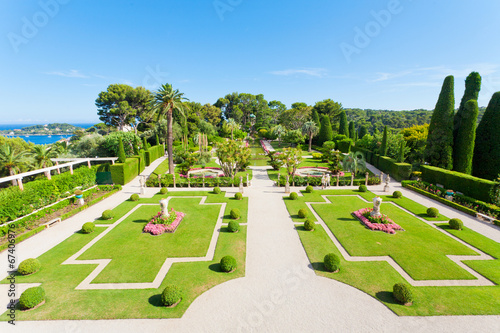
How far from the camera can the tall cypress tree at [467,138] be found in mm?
25141

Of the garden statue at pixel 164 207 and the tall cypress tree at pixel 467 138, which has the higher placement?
the tall cypress tree at pixel 467 138

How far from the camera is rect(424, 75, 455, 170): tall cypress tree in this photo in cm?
2716

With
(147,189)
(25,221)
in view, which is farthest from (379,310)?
(147,189)

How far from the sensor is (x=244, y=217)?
19.1 m

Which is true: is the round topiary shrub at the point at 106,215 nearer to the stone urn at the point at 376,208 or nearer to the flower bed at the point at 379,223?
the flower bed at the point at 379,223

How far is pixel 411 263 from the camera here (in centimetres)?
1252

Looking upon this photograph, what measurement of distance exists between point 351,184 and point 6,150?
38.9m

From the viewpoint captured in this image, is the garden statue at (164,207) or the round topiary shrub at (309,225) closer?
the round topiary shrub at (309,225)

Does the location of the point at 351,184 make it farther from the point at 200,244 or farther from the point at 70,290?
the point at 70,290

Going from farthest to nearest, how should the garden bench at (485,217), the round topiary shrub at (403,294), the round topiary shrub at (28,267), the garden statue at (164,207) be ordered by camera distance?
the garden bench at (485,217) < the garden statue at (164,207) < the round topiary shrub at (28,267) < the round topiary shrub at (403,294)

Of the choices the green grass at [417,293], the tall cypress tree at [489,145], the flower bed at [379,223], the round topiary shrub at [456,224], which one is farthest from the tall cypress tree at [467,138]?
the green grass at [417,293]

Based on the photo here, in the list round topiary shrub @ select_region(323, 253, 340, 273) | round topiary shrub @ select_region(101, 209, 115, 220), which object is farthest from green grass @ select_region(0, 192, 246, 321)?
round topiary shrub @ select_region(323, 253, 340, 273)

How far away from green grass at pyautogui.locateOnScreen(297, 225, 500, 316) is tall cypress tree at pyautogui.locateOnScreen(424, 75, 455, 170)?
865 inches

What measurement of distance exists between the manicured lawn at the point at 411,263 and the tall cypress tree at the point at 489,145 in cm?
1408
